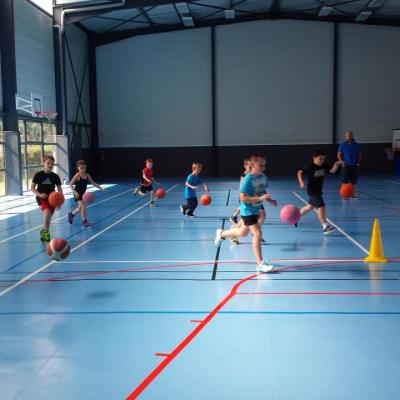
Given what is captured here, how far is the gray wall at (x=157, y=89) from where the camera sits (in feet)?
104

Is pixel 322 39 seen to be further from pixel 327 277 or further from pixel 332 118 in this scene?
pixel 327 277

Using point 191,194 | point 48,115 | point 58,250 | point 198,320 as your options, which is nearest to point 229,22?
point 48,115

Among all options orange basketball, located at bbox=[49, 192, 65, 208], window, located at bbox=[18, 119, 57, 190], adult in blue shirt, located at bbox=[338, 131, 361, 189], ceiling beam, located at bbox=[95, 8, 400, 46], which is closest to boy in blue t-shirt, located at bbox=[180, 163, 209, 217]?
orange basketball, located at bbox=[49, 192, 65, 208]

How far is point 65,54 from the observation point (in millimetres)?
26766

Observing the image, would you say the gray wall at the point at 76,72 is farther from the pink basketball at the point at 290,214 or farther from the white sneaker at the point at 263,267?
the white sneaker at the point at 263,267

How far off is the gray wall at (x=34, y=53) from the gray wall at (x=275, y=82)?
1132cm

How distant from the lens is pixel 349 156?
16625 millimetres

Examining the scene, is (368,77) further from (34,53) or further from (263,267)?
(263,267)

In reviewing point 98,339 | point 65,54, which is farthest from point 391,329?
point 65,54

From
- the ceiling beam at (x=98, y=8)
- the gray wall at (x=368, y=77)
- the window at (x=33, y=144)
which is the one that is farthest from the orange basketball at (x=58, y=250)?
the gray wall at (x=368, y=77)

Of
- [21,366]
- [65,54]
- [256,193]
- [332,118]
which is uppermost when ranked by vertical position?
[65,54]

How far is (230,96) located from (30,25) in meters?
13.6

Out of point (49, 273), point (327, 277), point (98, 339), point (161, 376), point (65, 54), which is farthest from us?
point (65, 54)

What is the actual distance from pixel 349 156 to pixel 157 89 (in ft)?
60.2
